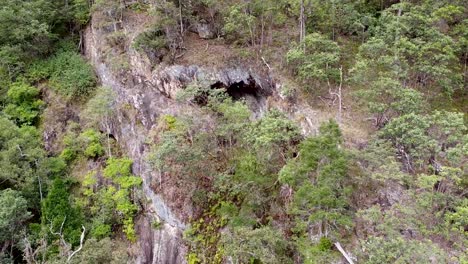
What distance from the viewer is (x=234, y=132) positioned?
64.3 ft

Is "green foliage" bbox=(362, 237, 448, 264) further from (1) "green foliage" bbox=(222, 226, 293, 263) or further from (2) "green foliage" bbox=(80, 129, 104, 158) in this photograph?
(2) "green foliage" bbox=(80, 129, 104, 158)

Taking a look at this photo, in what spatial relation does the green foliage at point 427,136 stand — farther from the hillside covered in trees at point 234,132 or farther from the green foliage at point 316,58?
the green foliage at point 316,58

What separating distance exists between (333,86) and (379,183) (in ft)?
26.2

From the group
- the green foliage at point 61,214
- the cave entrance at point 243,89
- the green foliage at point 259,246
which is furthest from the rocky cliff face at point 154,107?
the green foliage at point 259,246

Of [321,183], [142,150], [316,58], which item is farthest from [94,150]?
[321,183]

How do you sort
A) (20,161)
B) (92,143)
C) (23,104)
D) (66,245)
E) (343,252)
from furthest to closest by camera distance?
(23,104) < (92,143) < (20,161) < (66,245) < (343,252)

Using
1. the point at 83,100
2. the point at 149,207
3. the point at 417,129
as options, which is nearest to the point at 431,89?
the point at 417,129

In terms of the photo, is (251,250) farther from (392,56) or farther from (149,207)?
(392,56)

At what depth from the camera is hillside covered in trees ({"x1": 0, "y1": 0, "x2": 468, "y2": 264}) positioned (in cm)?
1470

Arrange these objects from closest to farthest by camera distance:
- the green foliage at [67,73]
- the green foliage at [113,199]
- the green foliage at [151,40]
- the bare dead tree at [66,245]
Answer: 1. the bare dead tree at [66,245]
2. the green foliage at [113,199]
3. the green foliage at [151,40]
4. the green foliage at [67,73]

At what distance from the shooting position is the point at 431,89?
20812 millimetres

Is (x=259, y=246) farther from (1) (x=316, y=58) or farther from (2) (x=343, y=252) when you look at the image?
(1) (x=316, y=58)

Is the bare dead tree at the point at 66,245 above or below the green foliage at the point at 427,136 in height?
below

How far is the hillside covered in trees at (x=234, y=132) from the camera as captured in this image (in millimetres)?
14695
